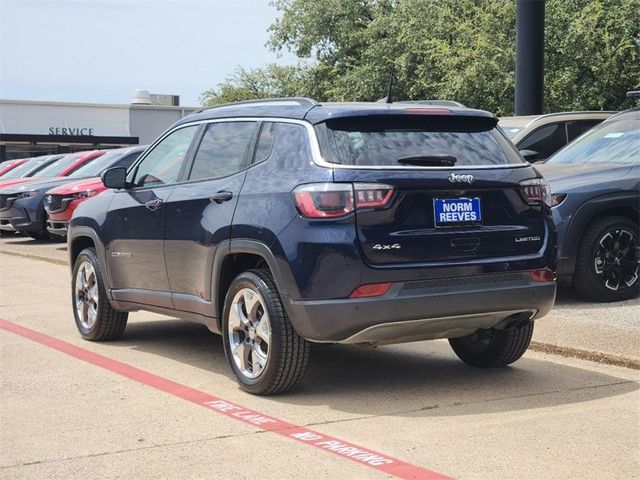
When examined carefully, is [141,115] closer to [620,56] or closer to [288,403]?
[620,56]

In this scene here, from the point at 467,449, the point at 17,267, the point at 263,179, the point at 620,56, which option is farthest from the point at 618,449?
the point at 620,56

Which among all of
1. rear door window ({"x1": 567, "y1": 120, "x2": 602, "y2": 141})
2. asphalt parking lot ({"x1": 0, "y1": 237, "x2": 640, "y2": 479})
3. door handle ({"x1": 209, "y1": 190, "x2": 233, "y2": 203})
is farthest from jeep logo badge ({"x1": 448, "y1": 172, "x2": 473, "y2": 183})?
rear door window ({"x1": 567, "y1": 120, "x2": 602, "y2": 141})

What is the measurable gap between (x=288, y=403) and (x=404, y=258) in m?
1.17

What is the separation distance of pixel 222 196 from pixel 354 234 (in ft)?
3.97

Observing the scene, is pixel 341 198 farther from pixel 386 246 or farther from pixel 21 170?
pixel 21 170

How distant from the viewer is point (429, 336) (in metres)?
6.47

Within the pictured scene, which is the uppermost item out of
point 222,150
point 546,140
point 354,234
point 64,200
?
point 546,140

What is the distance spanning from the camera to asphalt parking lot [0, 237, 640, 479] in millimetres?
5148

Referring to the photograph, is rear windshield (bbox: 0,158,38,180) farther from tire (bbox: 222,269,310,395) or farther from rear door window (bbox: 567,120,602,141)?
tire (bbox: 222,269,310,395)

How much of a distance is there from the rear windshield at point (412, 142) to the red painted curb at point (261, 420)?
1604mm

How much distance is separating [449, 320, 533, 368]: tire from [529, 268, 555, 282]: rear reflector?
17.5 inches

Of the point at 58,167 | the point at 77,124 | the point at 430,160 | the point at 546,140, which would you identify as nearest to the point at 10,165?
the point at 58,167

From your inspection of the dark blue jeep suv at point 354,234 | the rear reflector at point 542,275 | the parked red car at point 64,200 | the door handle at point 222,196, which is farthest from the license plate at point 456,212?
the parked red car at point 64,200

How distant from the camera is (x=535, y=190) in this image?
676cm
